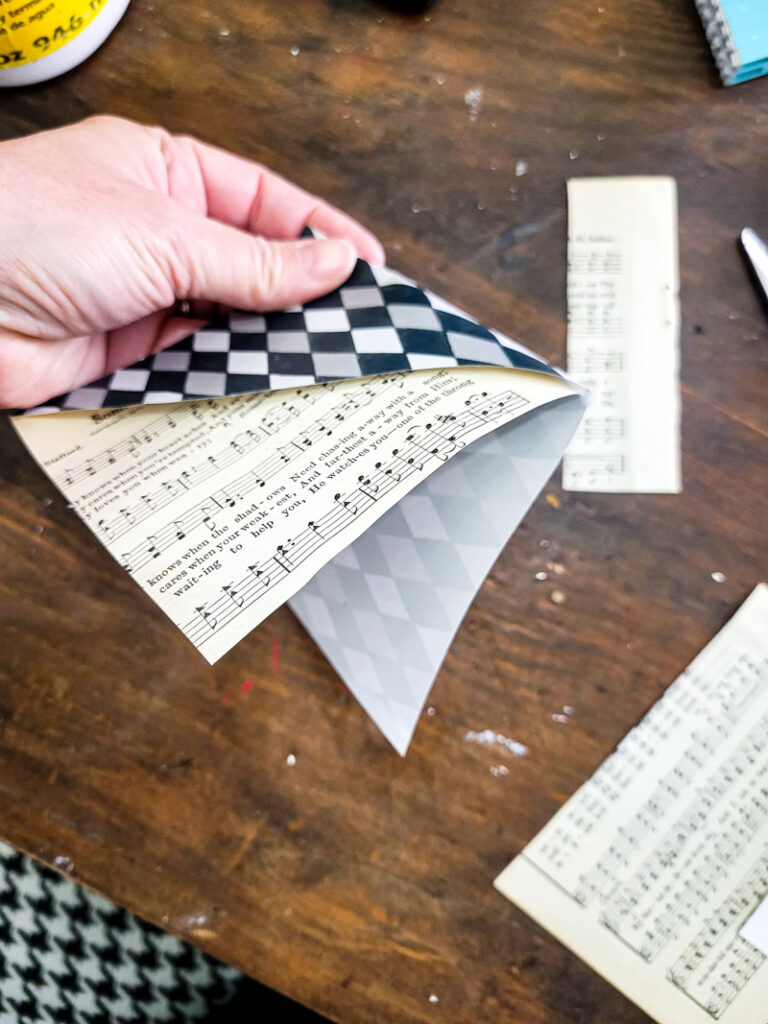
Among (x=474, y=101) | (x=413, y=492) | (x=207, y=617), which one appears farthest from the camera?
(x=474, y=101)

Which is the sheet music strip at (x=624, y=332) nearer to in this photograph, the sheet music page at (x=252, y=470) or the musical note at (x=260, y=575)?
the sheet music page at (x=252, y=470)

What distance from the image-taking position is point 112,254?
0.46 m

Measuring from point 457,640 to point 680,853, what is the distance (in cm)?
18

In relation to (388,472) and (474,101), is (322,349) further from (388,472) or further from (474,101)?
(474,101)

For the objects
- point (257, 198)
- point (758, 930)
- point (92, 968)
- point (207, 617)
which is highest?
point (257, 198)

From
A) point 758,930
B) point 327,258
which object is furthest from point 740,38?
point 758,930

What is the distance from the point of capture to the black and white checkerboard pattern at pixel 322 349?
0.45 meters

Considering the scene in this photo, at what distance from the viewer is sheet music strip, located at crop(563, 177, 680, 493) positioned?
0.51m

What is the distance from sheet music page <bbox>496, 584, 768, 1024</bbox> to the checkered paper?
120 mm

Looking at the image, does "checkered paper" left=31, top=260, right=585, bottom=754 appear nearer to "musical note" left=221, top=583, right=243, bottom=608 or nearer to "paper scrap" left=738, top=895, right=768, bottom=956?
"musical note" left=221, top=583, right=243, bottom=608

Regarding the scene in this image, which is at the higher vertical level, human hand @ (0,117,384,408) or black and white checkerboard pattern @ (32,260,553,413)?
human hand @ (0,117,384,408)

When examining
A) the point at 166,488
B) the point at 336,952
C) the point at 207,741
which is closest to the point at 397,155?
the point at 166,488

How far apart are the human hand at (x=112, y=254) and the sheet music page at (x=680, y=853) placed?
337 millimetres

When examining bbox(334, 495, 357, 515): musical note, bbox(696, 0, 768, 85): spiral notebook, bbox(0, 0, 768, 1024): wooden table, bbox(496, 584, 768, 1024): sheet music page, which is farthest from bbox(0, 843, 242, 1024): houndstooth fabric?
bbox(696, 0, 768, 85): spiral notebook
